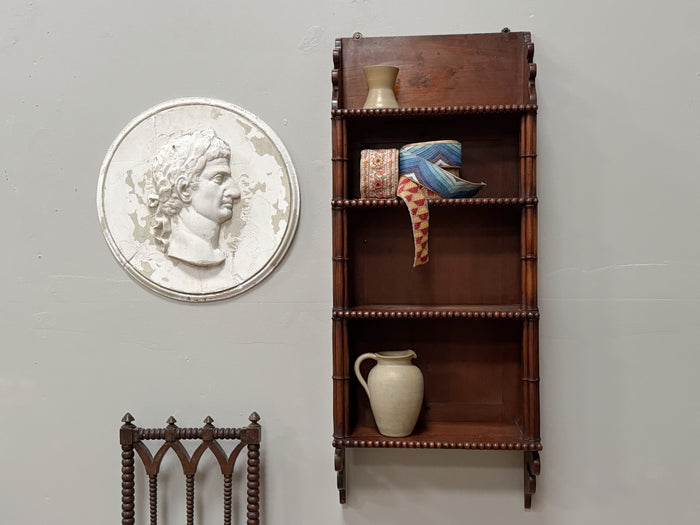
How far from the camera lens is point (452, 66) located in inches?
67.4

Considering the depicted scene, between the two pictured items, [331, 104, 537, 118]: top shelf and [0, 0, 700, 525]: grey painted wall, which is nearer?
[331, 104, 537, 118]: top shelf

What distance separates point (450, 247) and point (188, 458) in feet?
2.84

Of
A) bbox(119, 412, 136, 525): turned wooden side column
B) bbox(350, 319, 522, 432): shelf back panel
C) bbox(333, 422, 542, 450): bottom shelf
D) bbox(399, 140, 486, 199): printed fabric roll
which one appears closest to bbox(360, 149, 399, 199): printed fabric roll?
bbox(399, 140, 486, 199): printed fabric roll

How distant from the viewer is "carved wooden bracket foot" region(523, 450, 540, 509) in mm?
1597

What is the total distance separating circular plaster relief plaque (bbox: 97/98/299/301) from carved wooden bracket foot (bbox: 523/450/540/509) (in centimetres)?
79

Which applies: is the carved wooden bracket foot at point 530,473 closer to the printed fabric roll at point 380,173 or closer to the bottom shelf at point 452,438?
the bottom shelf at point 452,438

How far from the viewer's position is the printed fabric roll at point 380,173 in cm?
160

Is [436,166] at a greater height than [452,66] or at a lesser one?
lesser

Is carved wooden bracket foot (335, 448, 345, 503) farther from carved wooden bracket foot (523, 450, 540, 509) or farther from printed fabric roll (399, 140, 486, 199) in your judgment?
printed fabric roll (399, 140, 486, 199)

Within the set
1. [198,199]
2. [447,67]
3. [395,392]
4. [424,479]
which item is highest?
[447,67]

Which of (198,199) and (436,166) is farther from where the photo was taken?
(198,199)

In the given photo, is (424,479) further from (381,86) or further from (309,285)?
(381,86)

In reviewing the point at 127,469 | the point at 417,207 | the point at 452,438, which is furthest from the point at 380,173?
the point at 127,469

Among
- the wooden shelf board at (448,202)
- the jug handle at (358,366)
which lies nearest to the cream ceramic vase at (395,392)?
the jug handle at (358,366)
